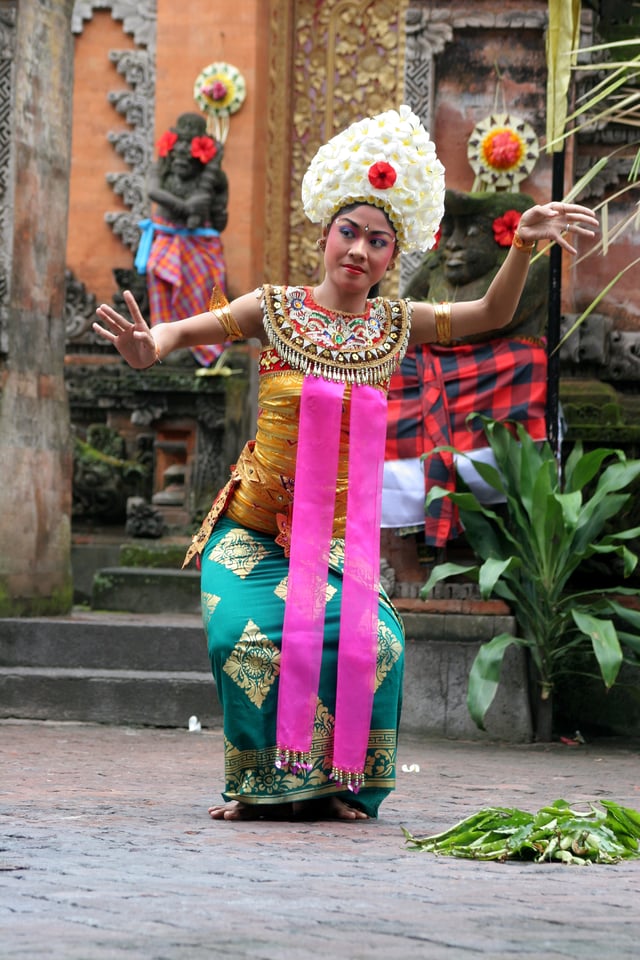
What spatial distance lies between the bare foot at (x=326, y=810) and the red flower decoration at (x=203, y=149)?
10390 mm

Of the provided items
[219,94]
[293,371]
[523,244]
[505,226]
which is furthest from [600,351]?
[219,94]

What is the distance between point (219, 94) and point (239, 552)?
1120cm

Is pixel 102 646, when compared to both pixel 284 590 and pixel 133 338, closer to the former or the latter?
pixel 284 590

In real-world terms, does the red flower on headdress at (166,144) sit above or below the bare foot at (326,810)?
above

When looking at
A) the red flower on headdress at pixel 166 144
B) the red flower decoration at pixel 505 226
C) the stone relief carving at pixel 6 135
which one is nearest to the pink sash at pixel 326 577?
the red flower decoration at pixel 505 226

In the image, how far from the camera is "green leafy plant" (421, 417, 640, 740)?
25.6 ft

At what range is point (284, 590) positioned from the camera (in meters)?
5.45

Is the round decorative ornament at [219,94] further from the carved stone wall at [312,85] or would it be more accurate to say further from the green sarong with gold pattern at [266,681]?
the green sarong with gold pattern at [266,681]

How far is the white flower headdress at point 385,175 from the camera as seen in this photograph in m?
5.59

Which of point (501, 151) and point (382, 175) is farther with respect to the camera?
point (501, 151)

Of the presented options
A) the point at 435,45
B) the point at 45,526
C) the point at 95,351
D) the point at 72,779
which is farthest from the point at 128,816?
the point at 95,351

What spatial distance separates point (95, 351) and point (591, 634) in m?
9.71

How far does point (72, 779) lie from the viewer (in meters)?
6.31

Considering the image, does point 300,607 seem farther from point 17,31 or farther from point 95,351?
point 95,351
